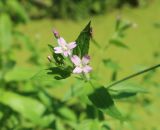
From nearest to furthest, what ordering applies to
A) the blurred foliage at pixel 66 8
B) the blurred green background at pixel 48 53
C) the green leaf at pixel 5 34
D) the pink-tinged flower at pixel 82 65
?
the pink-tinged flower at pixel 82 65 < the blurred green background at pixel 48 53 < the green leaf at pixel 5 34 < the blurred foliage at pixel 66 8

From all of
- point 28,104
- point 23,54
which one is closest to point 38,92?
point 28,104

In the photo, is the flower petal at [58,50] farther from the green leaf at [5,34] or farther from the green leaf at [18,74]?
the green leaf at [5,34]

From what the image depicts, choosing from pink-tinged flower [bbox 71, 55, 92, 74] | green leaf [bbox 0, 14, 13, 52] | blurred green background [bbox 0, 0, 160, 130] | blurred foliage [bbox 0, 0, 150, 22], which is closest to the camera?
pink-tinged flower [bbox 71, 55, 92, 74]

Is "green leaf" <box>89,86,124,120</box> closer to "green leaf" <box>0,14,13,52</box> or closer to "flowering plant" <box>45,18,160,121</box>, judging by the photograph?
"flowering plant" <box>45,18,160,121</box>

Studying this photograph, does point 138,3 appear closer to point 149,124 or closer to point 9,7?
point 149,124

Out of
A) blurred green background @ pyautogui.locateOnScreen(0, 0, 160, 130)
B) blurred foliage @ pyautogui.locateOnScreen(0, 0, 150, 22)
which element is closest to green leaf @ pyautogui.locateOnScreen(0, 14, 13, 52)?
blurred green background @ pyautogui.locateOnScreen(0, 0, 160, 130)

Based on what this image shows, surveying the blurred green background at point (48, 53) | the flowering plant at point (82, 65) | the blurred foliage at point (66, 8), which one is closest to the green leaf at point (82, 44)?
the flowering plant at point (82, 65)
